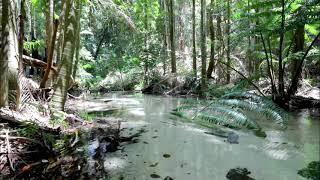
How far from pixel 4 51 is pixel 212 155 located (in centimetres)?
290

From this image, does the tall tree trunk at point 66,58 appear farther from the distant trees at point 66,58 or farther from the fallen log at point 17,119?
the fallen log at point 17,119

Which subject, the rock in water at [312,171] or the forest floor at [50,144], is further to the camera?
the forest floor at [50,144]

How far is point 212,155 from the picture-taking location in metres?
3.81

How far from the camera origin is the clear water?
10.4ft

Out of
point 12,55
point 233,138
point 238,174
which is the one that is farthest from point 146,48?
point 238,174

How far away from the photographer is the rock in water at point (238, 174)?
3032mm

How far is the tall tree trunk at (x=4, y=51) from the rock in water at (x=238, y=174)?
113 inches

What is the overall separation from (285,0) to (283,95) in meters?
1.92

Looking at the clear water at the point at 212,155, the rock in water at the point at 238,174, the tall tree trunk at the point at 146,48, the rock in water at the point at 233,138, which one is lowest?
the rock in water at the point at 238,174

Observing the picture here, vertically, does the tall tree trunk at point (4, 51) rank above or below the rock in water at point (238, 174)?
above

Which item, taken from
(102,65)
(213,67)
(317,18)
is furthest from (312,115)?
(102,65)

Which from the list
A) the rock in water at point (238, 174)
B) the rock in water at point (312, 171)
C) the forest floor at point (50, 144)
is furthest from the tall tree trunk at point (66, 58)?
the rock in water at point (312, 171)

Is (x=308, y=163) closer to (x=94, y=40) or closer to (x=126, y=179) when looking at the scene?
(x=126, y=179)

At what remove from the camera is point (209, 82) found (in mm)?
13320
